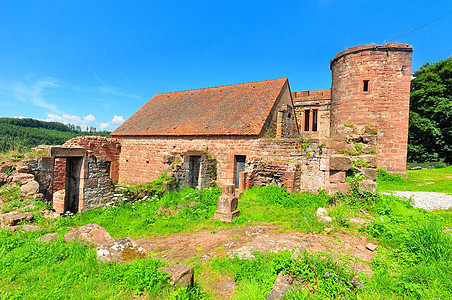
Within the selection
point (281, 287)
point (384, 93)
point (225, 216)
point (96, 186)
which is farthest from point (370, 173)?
point (384, 93)

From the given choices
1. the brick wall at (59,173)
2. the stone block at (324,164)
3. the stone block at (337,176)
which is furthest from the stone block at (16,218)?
the stone block at (324,164)

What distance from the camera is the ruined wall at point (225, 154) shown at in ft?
37.8

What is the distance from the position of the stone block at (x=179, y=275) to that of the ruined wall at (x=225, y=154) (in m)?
9.20

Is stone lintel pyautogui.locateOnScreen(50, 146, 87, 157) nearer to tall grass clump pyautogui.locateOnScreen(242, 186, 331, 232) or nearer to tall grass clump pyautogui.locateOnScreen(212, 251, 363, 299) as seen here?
tall grass clump pyautogui.locateOnScreen(242, 186, 331, 232)

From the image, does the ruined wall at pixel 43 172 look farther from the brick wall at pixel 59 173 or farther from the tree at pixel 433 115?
the tree at pixel 433 115

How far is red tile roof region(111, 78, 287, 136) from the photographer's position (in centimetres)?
1484

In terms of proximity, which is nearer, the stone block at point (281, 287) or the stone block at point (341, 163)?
the stone block at point (281, 287)

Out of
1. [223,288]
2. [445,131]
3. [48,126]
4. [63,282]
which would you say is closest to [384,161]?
[445,131]

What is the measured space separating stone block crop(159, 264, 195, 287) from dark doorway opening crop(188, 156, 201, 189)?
919 centimetres

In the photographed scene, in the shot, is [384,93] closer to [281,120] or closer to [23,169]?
[281,120]

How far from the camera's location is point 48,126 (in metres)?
60.3

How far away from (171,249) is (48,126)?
71.9 m

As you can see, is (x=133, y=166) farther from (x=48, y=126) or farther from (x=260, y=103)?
(x=48, y=126)

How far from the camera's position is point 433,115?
2158 centimetres
